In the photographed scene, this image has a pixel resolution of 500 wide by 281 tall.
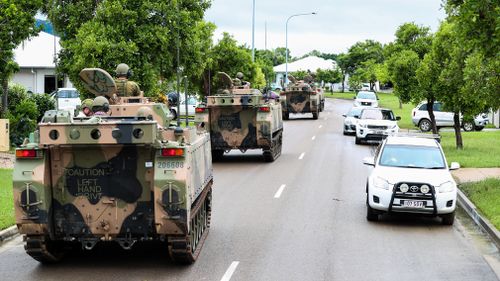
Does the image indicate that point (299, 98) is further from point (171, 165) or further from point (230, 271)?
point (171, 165)

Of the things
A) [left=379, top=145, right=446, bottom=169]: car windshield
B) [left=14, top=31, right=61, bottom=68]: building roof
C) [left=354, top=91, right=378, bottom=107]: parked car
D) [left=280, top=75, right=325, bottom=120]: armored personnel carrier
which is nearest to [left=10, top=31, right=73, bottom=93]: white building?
[left=14, top=31, right=61, bottom=68]: building roof

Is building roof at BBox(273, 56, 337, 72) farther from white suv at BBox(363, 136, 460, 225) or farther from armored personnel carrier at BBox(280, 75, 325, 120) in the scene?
white suv at BBox(363, 136, 460, 225)

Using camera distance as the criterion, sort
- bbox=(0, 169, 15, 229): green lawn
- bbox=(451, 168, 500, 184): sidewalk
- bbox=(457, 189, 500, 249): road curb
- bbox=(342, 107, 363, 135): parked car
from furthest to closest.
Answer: bbox=(342, 107, 363, 135): parked car → bbox=(451, 168, 500, 184): sidewalk → bbox=(0, 169, 15, 229): green lawn → bbox=(457, 189, 500, 249): road curb

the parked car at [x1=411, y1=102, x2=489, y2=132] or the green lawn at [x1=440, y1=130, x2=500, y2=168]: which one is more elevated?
the parked car at [x1=411, y1=102, x2=489, y2=132]

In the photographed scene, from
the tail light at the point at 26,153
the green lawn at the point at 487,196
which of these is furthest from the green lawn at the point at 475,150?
the tail light at the point at 26,153

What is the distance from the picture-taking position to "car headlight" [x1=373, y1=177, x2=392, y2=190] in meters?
14.1

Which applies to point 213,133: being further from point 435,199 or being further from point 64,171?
point 64,171

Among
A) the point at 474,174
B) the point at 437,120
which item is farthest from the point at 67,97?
the point at 474,174

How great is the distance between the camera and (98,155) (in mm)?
10305

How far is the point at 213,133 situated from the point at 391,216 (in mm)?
9836

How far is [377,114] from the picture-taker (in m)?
32.2

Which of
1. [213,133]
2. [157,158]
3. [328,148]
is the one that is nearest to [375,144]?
[328,148]

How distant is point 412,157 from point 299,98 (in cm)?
3161

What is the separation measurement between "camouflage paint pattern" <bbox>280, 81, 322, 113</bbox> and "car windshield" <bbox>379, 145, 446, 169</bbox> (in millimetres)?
30632
